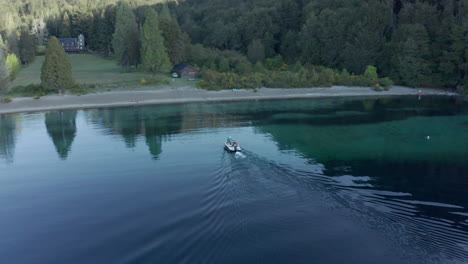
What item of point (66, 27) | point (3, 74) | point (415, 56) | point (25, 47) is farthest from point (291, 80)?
point (66, 27)

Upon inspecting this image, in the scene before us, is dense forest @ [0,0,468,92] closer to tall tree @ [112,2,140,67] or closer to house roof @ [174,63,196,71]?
tall tree @ [112,2,140,67]

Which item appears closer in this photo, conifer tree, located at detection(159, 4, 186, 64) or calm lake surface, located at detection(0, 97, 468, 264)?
calm lake surface, located at detection(0, 97, 468, 264)

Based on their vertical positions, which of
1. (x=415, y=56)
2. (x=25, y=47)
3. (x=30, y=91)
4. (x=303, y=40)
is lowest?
(x=30, y=91)

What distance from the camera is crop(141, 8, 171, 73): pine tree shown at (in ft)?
284

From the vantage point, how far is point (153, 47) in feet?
286

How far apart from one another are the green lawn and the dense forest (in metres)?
3.83

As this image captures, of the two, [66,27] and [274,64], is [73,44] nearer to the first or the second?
[66,27]

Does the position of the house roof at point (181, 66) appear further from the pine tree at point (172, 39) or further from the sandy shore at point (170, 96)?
the sandy shore at point (170, 96)

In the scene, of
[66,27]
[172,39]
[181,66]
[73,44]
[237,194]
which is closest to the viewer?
[237,194]

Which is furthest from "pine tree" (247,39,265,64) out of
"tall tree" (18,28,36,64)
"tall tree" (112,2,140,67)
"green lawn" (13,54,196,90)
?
"tall tree" (18,28,36,64)

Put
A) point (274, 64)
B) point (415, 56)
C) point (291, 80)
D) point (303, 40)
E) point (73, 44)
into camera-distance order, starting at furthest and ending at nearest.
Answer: point (73, 44), point (303, 40), point (274, 64), point (291, 80), point (415, 56)

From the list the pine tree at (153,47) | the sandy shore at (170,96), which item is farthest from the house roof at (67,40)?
the sandy shore at (170,96)

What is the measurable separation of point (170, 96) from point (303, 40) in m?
50.7

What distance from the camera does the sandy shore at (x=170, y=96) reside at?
6412 centimetres
